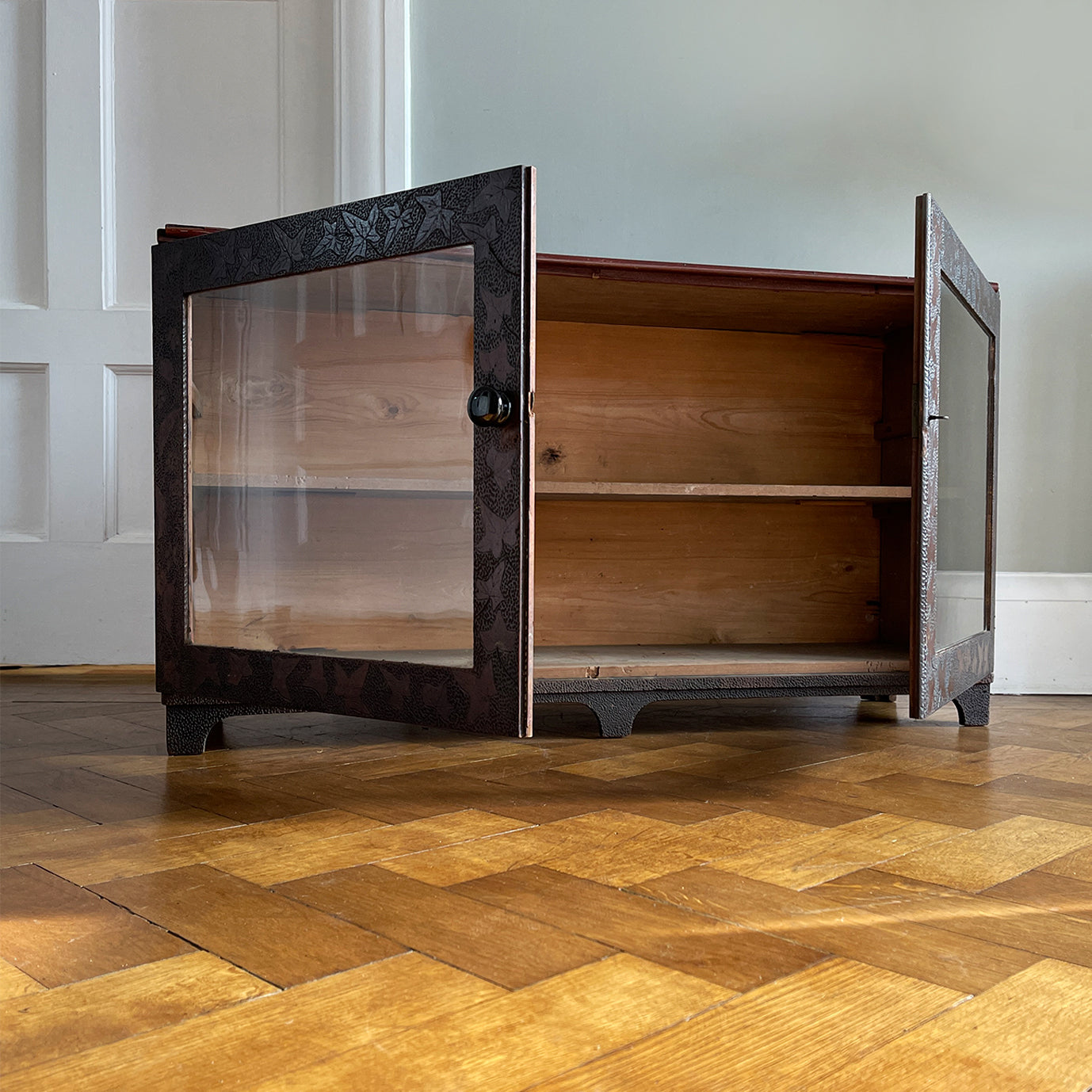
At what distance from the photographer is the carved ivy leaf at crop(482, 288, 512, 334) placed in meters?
1.11

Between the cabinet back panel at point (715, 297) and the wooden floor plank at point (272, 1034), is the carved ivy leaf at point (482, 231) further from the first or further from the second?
the wooden floor plank at point (272, 1034)

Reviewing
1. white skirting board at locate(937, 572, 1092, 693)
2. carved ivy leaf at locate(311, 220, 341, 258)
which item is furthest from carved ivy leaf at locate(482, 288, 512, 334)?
white skirting board at locate(937, 572, 1092, 693)

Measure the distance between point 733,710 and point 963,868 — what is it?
0.90 metres

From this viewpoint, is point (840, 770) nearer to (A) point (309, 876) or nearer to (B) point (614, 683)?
(B) point (614, 683)

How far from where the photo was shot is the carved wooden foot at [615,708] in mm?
1488

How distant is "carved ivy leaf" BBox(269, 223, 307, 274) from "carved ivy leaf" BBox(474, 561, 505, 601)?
0.45 m

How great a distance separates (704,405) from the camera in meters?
1.85

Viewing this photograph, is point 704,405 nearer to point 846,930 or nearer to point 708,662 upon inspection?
point 708,662

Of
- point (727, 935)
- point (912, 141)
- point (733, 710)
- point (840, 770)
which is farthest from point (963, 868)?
point (912, 141)

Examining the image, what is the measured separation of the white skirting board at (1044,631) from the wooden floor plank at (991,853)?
99cm

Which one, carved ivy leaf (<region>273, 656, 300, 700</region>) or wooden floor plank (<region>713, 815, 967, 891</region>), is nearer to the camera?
wooden floor plank (<region>713, 815, 967, 891</region>)

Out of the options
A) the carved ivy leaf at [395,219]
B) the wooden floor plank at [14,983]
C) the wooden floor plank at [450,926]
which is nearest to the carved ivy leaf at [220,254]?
the carved ivy leaf at [395,219]

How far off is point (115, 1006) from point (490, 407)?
2.18 feet

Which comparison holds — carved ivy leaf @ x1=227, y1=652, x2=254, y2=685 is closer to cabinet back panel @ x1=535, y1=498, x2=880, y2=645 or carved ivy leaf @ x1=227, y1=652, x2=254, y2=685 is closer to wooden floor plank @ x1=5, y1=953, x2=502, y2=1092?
cabinet back panel @ x1=535, y1=498, x2=880, y2=645
